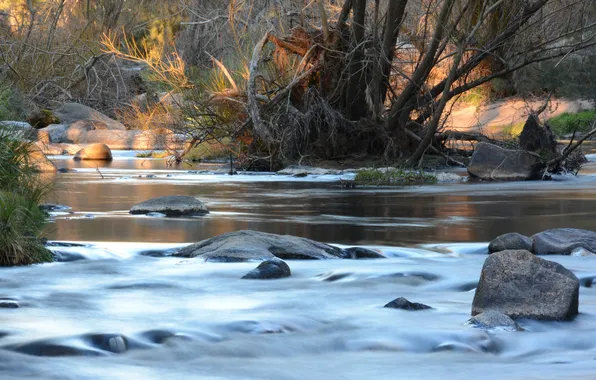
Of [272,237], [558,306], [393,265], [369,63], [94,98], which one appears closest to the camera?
[558,306]

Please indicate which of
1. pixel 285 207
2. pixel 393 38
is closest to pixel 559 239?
pixel 285 207

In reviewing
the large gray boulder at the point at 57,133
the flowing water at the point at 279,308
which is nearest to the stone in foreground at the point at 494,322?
the flowing water at the point at 279,308

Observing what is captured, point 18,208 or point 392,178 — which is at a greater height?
point 18,208

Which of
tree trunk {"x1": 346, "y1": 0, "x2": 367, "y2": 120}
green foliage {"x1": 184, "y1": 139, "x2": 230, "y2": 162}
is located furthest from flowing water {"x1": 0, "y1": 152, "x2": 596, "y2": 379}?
green foliage {"x1": 184, "y1": 139, "x2": 230, "y2": 162}

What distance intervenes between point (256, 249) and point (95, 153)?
19.7 meters

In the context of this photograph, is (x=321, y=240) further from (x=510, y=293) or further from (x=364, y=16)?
(x=364, y=16)

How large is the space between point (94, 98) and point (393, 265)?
3228 cm

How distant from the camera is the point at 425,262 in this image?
8758 millimetres

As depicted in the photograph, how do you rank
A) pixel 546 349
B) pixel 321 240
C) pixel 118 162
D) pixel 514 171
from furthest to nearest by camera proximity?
pixel 118 162
pixel 514 171
pixel 321 240
pixel 546 349

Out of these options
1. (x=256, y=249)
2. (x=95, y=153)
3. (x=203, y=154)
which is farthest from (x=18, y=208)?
(x=95, y=153)

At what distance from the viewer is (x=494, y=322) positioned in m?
6.03

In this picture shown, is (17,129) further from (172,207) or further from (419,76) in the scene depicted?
(419,76)

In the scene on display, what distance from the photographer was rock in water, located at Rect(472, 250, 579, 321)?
20.6ft

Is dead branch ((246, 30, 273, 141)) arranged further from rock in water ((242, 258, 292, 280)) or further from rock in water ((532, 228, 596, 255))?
rock in water ((242, 258, 292, 280))
